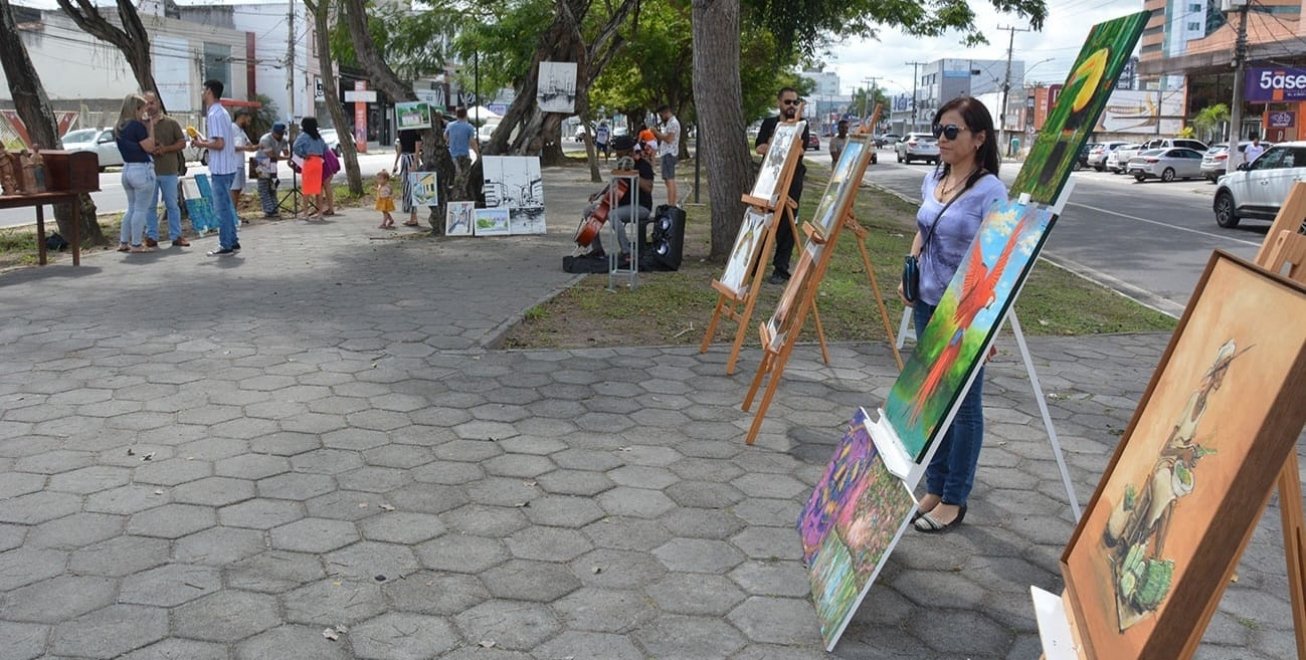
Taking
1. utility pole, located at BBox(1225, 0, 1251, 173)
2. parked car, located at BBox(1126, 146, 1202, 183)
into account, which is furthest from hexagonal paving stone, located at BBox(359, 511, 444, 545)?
parked car, located at BBox(1126, 146, 1202, 183)

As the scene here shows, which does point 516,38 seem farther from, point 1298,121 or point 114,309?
point 1298,121

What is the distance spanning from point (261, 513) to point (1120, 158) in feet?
155

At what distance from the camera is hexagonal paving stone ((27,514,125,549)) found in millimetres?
4031

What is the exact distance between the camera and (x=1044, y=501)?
15.6 feet

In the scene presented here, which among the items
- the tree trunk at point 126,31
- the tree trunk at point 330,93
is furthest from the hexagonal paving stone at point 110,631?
the tree trunk at point 330,93

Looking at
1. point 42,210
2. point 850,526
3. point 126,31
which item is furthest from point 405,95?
point 850,526

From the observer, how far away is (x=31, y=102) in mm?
12438

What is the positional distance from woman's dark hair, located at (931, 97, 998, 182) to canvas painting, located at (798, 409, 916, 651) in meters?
1.13

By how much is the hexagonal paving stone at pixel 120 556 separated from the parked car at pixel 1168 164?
4122 cm

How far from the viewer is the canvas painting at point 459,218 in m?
14.1

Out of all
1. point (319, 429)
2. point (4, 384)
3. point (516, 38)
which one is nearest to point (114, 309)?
point (4, 384)

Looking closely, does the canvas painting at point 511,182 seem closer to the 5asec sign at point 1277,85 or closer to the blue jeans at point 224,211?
the blue jeans at point 224,211

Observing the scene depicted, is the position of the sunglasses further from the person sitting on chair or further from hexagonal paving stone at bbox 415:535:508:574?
the person sitting on chair

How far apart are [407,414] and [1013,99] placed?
94.6m
